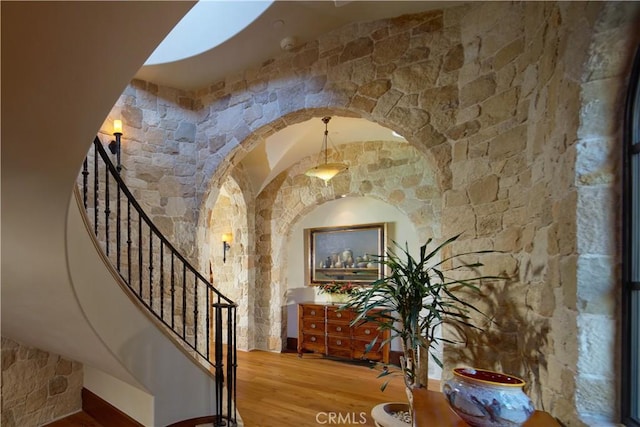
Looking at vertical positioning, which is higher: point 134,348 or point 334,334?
point 134,348

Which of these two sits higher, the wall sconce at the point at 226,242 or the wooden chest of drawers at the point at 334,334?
the wall sconce at the point at 226,242

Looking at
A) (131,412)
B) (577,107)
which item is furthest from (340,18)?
(131,412)

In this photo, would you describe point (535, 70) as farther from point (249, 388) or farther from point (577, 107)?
point (249, 388)

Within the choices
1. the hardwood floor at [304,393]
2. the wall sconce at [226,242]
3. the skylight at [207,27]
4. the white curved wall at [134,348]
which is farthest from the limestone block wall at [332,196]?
the white curved wall at [134,348]

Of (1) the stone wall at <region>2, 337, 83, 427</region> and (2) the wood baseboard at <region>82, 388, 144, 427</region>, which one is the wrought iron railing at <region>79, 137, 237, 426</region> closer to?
(2) the wood baseboard at <region>82, 388, 144, 427</region>

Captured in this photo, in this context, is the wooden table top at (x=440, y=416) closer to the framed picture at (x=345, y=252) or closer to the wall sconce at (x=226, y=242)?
the framed picture at (x=345, y=252)

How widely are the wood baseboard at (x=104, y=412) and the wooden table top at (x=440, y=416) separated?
7.36ft

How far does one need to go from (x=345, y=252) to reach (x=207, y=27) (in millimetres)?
3421

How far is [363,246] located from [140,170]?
10.2 feet

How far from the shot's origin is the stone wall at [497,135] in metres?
1.19

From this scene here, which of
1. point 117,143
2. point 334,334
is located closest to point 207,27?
point 117,143

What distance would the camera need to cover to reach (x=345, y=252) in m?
5.00

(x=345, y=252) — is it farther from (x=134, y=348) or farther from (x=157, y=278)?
(x=134, y=348)

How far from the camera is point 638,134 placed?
1.13 metres
